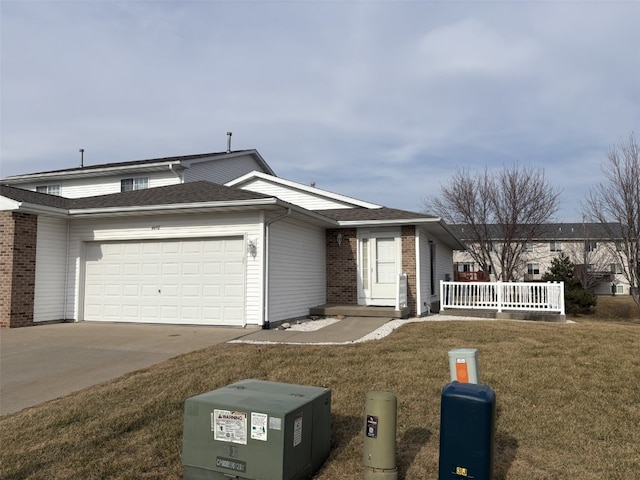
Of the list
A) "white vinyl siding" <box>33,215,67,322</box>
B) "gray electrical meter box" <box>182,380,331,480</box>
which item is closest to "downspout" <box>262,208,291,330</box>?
"white vinyl siding" <box>33,215,67,322</box>

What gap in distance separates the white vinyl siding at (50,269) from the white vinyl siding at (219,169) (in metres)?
7.10

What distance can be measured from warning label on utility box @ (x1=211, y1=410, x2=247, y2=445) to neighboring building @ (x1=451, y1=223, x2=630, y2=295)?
28.3m

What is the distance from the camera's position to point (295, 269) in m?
13.2

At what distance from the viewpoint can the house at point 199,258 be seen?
38.3 ft

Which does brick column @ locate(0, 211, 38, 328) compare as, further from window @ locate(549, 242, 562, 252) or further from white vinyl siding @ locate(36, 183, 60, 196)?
window @ locate(549, 242, 562, 252)

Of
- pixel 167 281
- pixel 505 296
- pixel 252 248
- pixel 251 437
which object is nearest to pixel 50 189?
pixel 167 281

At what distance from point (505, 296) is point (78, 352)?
12.0 metres

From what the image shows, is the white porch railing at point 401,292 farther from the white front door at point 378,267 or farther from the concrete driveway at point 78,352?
the concrete driveway at point 78,352

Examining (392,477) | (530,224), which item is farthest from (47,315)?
(530,224)

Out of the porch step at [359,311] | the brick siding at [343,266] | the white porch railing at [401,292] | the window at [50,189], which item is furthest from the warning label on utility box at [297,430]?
the window at [50,189]

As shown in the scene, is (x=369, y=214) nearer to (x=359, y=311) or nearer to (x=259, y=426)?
(x=359, y=311)

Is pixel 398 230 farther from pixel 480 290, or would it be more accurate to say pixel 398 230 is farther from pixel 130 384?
pixel 130 384

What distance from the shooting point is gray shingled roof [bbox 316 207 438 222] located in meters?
14.5

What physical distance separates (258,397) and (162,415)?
1812 mm
